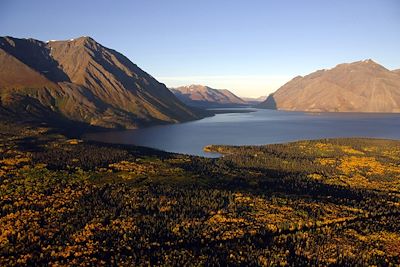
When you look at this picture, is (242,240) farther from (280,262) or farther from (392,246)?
(392,246)

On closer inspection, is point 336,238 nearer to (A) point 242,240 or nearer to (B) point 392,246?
(B) point 392,246

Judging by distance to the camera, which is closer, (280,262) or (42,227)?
(280,262)

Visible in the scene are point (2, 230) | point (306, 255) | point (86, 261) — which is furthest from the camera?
point (2, 230)

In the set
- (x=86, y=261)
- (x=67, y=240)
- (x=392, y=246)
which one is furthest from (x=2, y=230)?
(x=392, y=246)

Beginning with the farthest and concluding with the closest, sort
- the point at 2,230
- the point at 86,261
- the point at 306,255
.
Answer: the point at 2,230 < the point at 306,255 < the point at 86,261

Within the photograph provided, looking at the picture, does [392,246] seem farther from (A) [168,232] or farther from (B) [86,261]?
(B) [86,261]

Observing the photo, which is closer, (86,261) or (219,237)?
(86,261)

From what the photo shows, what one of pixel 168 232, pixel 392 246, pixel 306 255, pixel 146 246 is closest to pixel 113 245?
pixel 146 246
